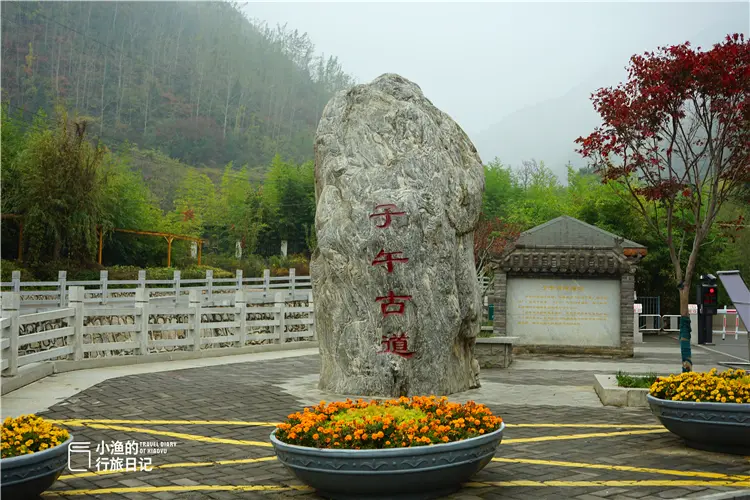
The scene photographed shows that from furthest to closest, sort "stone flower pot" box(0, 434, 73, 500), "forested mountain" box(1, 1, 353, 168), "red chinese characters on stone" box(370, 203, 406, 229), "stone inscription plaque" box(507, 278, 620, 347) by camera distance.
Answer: "forested mountain" box(1, 1, 353, 168)
"stone inscription plaque" box(507, 278, 620, 347)
"red chinese characters on stone" box(370, 203, 406, 229)
"stone flower pot" box(0, 434, 73, 500)

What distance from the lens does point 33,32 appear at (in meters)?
114

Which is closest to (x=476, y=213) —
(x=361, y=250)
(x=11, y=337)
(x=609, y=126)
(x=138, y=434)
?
(x=361, y=250)

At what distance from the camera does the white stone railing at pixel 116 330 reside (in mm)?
11008

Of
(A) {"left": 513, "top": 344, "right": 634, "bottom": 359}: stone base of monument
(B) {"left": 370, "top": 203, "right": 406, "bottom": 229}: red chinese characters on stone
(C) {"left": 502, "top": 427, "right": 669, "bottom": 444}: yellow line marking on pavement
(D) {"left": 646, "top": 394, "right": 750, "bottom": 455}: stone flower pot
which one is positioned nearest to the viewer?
(D) {"left": 646, "top": 394, "right": 750, "bottom": 455}: stone flower pot

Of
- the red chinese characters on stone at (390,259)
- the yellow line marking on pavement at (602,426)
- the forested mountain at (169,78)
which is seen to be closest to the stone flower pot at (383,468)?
the yellow line marking on pavement at (602,426)

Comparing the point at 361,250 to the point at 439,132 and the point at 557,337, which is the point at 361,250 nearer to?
the point at 439,132

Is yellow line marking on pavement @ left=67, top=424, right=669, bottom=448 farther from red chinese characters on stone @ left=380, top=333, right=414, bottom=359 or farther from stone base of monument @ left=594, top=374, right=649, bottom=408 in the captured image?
red chinese characters on stone @ left=380, top=333, right=414, bottom=359

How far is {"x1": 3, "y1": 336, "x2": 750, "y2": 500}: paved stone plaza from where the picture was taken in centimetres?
608

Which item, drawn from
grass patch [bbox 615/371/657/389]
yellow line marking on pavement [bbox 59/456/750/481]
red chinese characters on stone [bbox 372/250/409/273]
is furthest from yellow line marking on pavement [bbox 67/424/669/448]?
red chinese characters on stone [bbox 372/250/409/273]

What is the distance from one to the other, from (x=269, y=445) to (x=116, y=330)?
22.2 feet

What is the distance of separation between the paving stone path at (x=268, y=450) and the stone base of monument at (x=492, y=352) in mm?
4159

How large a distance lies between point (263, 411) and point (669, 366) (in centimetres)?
997

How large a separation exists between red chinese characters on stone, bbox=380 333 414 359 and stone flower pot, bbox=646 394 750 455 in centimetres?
368

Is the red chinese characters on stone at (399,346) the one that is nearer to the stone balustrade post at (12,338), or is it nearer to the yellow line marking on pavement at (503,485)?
the yellow line marking on pavement at (503,485)
